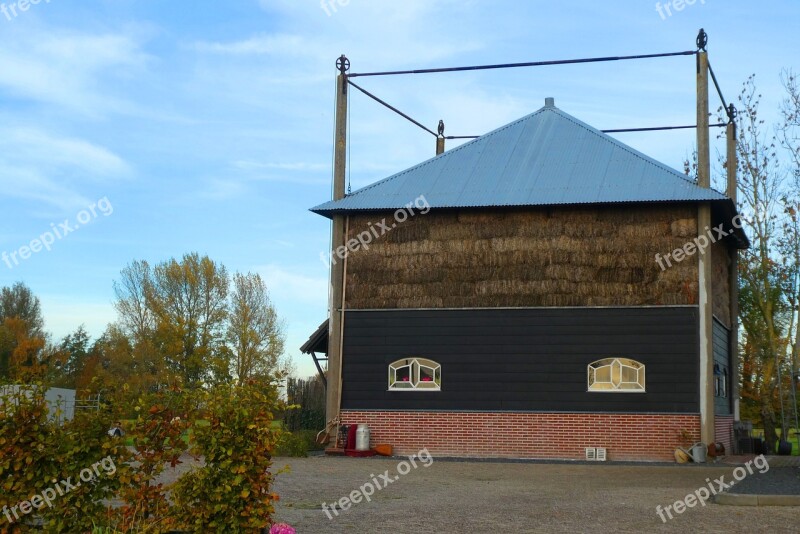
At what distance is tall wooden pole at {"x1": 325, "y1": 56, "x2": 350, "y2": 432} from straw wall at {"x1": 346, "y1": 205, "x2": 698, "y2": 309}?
0.33 meters

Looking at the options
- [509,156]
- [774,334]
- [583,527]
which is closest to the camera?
[583,527]

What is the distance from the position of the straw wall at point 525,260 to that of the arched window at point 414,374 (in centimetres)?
149

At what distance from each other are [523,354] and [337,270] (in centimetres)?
540

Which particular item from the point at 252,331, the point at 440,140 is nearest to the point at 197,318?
the point at 252,331

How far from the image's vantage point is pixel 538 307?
24062 mm

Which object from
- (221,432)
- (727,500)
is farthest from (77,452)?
(727,500)

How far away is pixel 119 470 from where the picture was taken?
870 centimetres

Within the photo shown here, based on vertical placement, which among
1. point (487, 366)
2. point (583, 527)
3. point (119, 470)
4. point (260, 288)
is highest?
point (260, 288)

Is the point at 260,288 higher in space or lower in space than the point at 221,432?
higher

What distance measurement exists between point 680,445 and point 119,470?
16900 mm

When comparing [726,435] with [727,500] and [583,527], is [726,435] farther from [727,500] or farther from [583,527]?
A: [583,527]

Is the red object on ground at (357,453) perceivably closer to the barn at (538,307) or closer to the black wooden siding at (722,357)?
the barn at (538,307)

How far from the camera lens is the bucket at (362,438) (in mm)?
24469

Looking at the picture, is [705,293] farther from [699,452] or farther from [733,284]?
[733,284]
